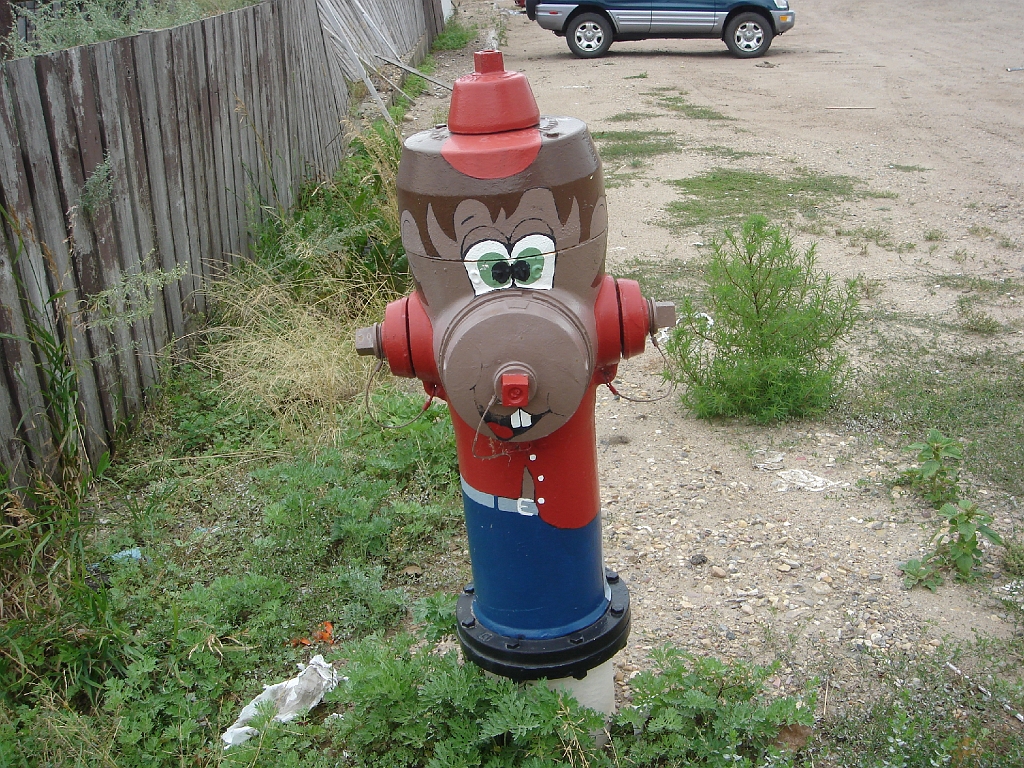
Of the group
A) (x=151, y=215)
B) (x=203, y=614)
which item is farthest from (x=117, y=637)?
(x=151, y=215)

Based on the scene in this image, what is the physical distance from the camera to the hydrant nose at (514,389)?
182cm

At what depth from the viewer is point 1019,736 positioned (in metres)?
2.29

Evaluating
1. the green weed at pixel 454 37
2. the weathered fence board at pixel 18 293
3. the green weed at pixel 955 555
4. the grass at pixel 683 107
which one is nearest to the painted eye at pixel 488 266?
the green weed at pixel 955 555

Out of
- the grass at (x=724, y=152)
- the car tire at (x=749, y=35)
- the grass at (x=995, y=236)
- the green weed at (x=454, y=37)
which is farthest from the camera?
the green weed at (x=454, y=37)

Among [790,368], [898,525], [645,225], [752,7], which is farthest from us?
[752,7]

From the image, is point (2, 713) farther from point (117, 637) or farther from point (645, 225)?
point (645, 225)

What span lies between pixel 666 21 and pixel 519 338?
1322cm

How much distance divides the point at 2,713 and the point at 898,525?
116 inches

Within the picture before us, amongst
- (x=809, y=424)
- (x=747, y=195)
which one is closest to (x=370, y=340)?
(x=809, y=424)

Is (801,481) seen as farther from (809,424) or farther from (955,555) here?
(955,555)

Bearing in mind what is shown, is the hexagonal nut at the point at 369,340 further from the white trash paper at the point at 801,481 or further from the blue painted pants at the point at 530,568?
the white trash paper at the point at 801,481

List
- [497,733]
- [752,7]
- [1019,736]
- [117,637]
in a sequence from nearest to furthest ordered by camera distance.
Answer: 1. [497,733]
2. [1019,736]
3. [117,637]
4. [752,7]

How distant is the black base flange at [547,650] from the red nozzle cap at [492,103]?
3.96 ft

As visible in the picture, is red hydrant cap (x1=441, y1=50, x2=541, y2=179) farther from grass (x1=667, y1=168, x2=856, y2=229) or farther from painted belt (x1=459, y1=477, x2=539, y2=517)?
grass (x1=667, y1=168, x2=856, y2=229)
